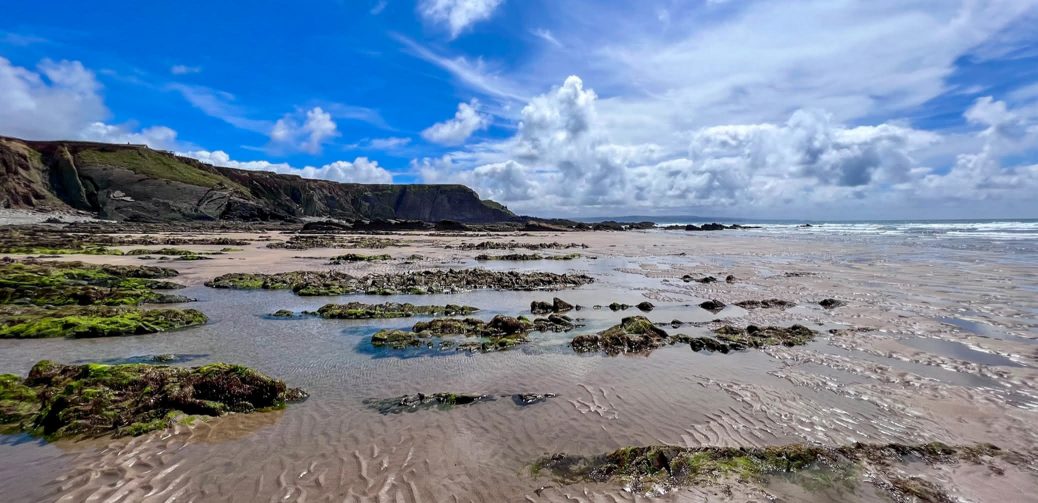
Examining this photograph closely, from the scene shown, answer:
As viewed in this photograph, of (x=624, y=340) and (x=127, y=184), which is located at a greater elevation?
(x=127, y=184)

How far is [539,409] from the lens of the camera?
26.8 feet

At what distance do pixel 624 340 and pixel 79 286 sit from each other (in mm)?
19536

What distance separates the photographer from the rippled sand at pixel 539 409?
571 centimetres

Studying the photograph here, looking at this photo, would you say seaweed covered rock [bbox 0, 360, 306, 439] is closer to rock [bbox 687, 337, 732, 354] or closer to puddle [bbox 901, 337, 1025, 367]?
rock [bbox 687, 337, 732, 354]

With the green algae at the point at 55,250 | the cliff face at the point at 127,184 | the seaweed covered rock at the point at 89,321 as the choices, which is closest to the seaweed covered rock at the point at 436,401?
the seaweed covered rock at the point at 89,321

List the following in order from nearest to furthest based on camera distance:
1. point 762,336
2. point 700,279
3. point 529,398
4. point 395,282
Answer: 1. point 529,398
2. point 762,336
3. point 395,282
4. point 700,279

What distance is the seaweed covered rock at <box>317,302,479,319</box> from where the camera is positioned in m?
15.4

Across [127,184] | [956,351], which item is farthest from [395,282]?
[127,184]

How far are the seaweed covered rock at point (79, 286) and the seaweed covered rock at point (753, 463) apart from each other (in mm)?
16982

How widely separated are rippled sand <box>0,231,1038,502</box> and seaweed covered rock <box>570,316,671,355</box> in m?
0.49

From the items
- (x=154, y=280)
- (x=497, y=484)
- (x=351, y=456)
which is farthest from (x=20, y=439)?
(x=154, y=280)

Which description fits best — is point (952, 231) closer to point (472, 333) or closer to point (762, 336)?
point (762, 336)

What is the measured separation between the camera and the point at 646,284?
23125 millimetres

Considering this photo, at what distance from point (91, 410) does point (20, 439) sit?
0.78 m
